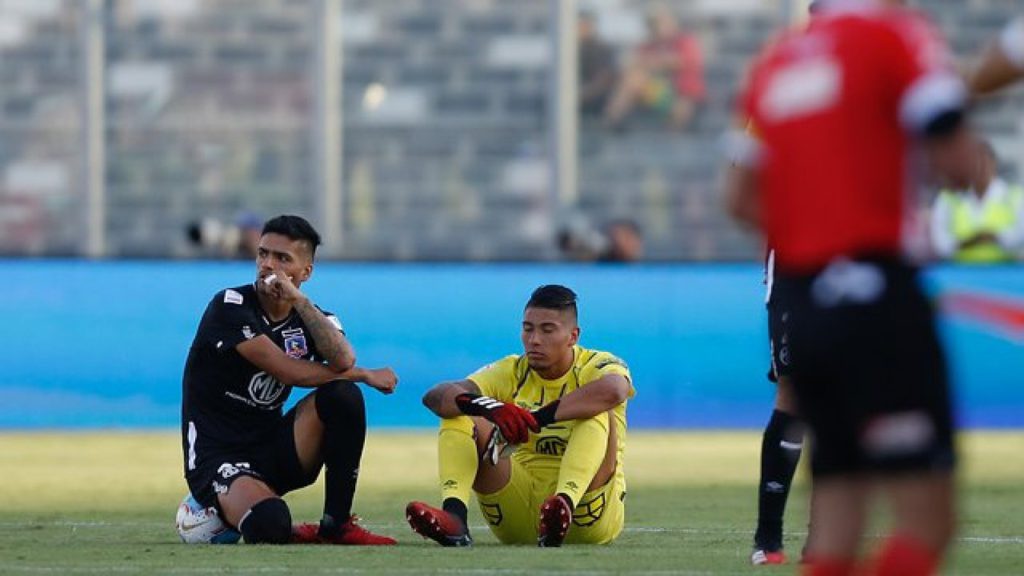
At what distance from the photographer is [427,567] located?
8.23 meters

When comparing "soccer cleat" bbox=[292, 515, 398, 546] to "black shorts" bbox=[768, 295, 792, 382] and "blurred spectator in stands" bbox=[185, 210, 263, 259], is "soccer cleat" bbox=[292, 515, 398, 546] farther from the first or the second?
"blurred spectator in stands" bbox=[185, 210, 263, 259]

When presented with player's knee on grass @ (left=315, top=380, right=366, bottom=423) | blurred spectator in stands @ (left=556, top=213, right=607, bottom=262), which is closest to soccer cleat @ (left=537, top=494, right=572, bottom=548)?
player's knee on grass @ (left=315, top=380, right=366, bottom=423)

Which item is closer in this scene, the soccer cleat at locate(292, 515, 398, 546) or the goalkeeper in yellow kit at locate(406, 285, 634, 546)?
the goalkeeper in yellow kit at locate(406, 285, 634, 546)

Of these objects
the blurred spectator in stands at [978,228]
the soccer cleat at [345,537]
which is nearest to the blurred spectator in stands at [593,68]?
the blurred spectator in stands at [978,228]

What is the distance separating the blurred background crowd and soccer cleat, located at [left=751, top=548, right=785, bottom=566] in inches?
503

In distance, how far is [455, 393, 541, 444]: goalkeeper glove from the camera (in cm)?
903

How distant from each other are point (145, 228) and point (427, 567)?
14.4 m

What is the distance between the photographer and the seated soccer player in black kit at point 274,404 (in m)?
9.50

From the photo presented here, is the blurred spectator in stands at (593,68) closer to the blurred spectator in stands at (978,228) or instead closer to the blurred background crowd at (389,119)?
the blurred background crowd at (389,119)

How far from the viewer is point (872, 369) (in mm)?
5098

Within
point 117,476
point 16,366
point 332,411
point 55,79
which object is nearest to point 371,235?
point 55,79

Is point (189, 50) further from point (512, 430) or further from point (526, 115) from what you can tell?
point (512, 430)

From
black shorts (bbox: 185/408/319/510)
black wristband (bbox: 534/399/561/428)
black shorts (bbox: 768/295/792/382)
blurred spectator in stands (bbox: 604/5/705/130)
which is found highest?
blurred spectator in stands (bbox: 604/5/705/130)

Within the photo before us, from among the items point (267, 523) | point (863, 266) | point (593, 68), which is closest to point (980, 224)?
point (593, 68)
